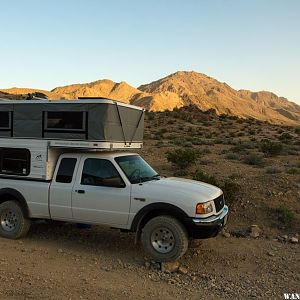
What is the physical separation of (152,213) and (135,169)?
1.03m

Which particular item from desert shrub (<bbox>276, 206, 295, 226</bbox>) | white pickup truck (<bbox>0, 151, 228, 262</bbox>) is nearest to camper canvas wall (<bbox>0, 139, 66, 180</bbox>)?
white pickup truck (<bbox>0, 151, 228, 262</bbox>)

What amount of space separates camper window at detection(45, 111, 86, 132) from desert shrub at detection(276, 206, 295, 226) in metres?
5.14

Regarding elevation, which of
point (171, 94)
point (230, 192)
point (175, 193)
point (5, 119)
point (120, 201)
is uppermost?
point (171, 94)

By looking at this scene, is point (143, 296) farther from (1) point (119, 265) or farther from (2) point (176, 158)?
(2) point (176, 158)

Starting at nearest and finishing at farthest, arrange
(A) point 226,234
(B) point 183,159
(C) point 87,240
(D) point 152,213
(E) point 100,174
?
1. (D) point 152,213
2. (E) point 100,174
3. (C) point 87,240
4. (A) point 226,234
5. (B) point 183,159

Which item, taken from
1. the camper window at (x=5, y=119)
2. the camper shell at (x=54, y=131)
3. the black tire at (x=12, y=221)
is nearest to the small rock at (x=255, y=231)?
the camper shell at (x=54, y=131)

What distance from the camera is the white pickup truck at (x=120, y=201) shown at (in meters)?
7.10

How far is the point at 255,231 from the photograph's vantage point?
9.38 metres

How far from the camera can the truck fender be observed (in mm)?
7102

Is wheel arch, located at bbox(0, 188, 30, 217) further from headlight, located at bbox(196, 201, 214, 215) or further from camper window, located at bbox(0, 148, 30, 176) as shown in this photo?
headlight, located at bbox(196, 201, 214, 215)

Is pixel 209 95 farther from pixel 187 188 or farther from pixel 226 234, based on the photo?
pixel 187 188

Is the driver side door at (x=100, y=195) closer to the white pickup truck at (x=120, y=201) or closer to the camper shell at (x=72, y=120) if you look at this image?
the white pickup truck at (x=120, y=201)

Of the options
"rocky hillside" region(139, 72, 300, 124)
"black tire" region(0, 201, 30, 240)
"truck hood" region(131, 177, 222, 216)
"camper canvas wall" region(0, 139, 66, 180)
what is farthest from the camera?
"rocky hillside" region(139, 72, 300, 124)

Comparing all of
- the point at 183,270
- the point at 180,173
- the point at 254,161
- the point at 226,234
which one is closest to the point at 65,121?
the point at 183,270
